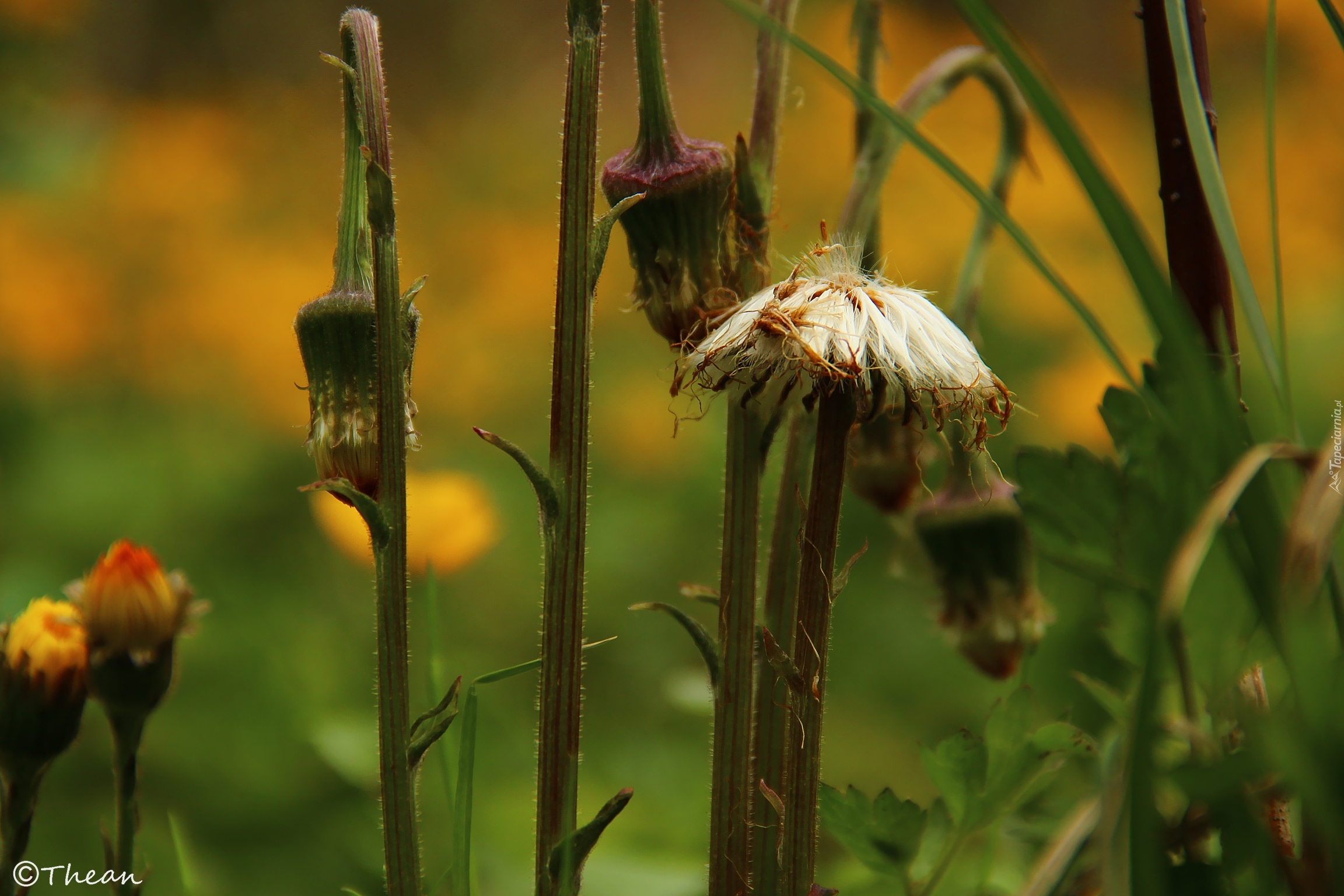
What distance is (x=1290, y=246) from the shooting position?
2.61 metres

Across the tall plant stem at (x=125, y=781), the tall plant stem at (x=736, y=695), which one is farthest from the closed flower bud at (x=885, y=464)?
the tall plant stem at (x=125, y=781)

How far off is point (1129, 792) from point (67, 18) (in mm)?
2375

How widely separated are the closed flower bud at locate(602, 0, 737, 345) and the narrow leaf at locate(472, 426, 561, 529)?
4.0 inches

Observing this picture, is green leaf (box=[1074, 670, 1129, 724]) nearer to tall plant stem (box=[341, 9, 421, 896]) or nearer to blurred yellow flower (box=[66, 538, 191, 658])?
tall plant stem (box=[341, 9, 421, 896])

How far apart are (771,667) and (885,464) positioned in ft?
0.63

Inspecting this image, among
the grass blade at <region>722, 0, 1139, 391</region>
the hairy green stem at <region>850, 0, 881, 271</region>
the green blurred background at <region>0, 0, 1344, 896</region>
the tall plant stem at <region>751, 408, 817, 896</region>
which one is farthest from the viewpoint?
the green blurred background at <region>0, 0, 1344, 896</region>

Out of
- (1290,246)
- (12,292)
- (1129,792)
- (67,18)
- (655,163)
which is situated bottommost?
(1129,792)

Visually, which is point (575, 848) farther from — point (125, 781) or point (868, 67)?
point (868, 67)

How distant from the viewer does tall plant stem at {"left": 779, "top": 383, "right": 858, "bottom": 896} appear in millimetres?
429

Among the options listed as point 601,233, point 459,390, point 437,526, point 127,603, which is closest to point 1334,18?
point 601,233

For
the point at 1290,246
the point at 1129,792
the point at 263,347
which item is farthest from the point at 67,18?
the point at 1290,246

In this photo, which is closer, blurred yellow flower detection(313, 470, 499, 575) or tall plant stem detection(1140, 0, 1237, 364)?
tall plant stem detection(1140, 0, 1237, 364)

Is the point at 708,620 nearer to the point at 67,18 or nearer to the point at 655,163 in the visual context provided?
the point at 655,163

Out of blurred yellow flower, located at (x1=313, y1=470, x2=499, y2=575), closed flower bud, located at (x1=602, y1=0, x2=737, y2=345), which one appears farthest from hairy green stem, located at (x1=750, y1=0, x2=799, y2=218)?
blurred yellow flower, located at (x1=313, y1=470, x2=499, y2=575)
